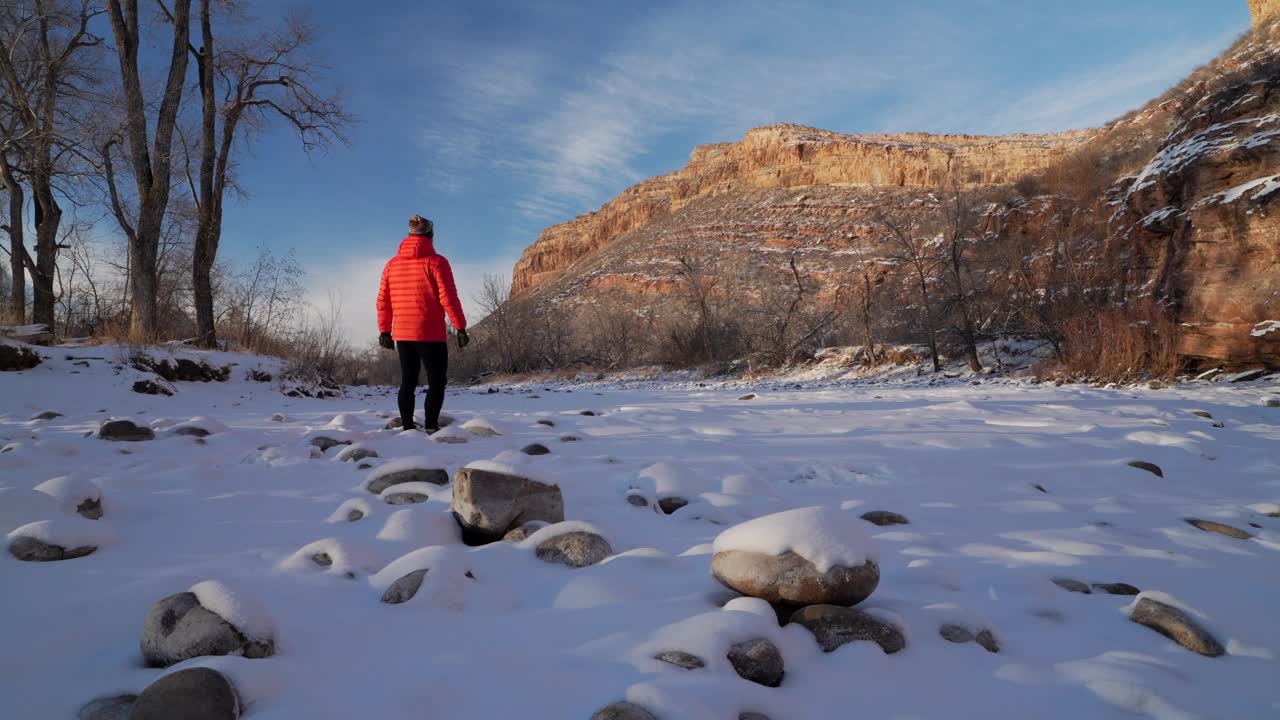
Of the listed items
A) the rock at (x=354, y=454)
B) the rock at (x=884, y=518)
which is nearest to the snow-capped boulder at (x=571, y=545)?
the rock at (x=884, y=518)

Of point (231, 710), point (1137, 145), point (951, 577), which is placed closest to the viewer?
point (231, 710)

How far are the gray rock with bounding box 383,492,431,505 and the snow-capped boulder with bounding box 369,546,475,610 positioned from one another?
92cm

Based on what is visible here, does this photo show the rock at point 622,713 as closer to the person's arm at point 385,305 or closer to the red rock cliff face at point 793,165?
the person's arm at point 385,305

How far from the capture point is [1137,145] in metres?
15.7

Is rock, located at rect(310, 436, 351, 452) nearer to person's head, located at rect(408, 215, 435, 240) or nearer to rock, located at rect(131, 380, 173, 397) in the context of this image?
person's head, located at rect(408, 215, 435, 240)

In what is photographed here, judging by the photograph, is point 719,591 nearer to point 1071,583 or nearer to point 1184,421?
point 1071,583

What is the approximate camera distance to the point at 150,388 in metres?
7.82

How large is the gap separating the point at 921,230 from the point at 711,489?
44.0ft

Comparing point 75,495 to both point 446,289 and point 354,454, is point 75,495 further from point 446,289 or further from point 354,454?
point 446,289

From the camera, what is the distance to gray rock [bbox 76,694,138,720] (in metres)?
1.18

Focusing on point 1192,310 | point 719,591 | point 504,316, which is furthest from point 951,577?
point 504,316


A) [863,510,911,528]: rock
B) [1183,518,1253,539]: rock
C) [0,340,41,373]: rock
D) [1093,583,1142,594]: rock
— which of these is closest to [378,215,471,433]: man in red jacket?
[863,510,911,528]: rock

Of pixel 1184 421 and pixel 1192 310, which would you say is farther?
pixel 1192 310

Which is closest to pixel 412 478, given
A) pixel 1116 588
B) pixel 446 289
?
pixel 446 289
